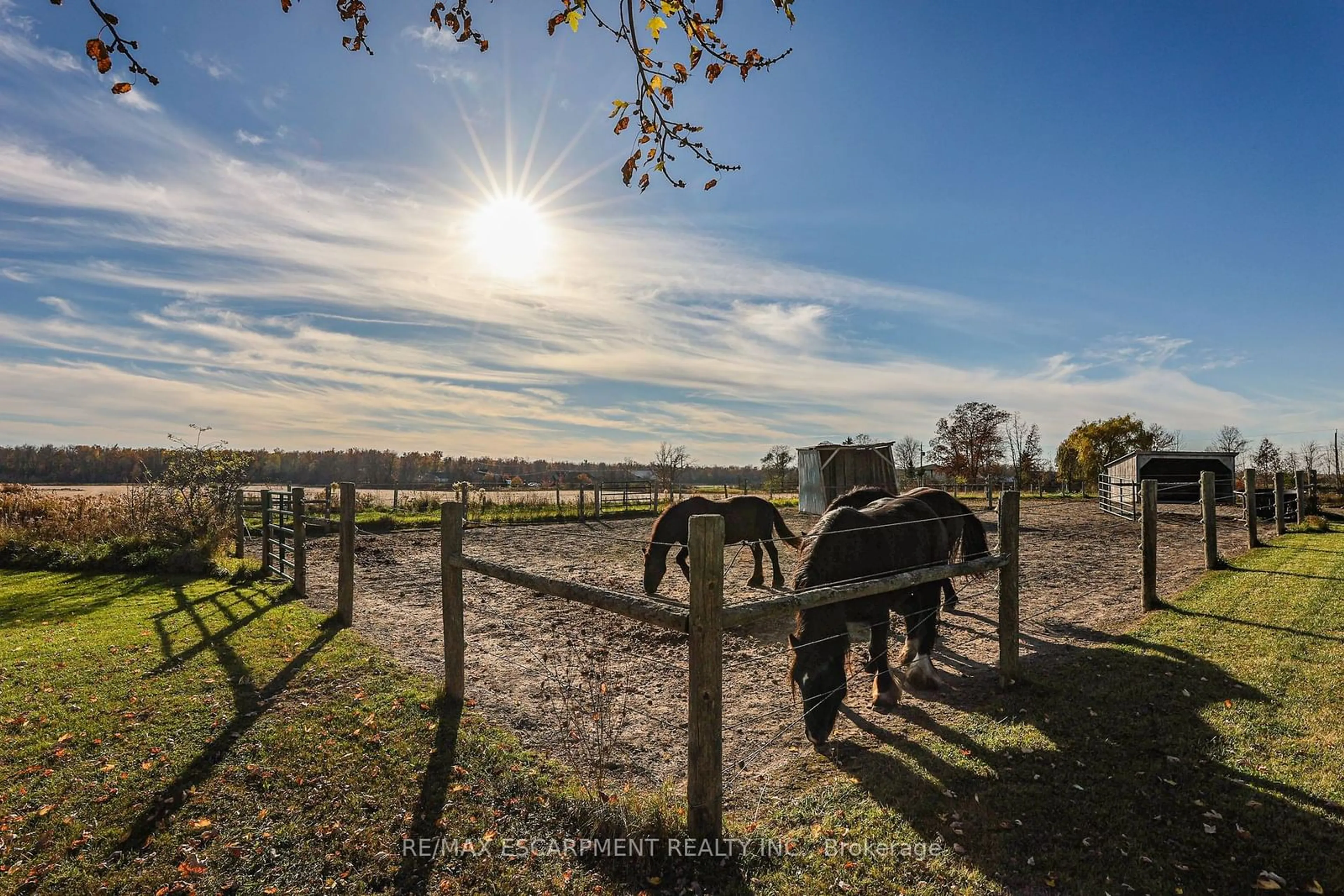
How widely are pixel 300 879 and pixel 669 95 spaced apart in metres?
4.73

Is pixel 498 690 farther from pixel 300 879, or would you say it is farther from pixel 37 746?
pixel 37 746

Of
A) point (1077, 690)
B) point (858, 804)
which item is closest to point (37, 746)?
point (858, 804)

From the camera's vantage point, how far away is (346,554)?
7395 mm

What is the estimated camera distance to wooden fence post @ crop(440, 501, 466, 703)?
16.5ft

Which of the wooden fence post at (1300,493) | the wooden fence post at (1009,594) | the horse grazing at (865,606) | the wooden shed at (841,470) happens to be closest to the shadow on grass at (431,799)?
the horse grazing at (865,606)

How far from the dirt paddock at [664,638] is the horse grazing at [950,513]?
3.30 feet

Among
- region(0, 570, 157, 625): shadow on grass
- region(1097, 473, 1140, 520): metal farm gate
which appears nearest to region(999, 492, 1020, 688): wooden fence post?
region(0, 570, 157, 625): shadow on grass

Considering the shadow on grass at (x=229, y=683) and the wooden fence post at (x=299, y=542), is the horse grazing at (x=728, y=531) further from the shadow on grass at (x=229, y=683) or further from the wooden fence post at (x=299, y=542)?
the wooden fence post at (x=299, y=542)

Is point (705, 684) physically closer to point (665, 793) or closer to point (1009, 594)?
point (665, 793)

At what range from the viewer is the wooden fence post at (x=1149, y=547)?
7332 millimetres

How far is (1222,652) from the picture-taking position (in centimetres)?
553

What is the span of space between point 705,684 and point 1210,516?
10.0 metres

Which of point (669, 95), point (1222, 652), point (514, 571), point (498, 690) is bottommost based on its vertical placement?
point (498, 690)

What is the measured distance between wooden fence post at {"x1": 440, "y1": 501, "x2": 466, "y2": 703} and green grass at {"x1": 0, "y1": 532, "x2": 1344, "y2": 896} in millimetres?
238
